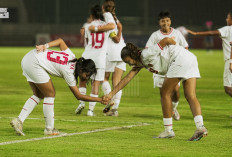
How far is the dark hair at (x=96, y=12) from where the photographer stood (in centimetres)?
1349

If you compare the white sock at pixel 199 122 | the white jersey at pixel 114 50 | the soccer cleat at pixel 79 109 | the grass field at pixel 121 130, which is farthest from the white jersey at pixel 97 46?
the white sock at pixel 199 122

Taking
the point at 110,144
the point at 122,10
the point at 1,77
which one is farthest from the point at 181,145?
the point at 122,10

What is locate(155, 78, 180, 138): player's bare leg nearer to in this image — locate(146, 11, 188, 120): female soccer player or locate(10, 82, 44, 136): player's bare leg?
locate(10, 82, 44, 136): player's bare leg

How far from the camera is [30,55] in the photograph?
10.2 m

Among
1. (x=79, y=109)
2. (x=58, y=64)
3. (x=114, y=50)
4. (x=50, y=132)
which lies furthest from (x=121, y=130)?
(x=114, y=50)

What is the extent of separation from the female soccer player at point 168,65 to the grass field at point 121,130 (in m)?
0.33

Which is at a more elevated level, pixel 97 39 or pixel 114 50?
pixel 97 39

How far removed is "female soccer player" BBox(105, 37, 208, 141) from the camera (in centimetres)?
961

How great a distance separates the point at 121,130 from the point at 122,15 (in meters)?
50.0

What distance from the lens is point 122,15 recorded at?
60.5 meters

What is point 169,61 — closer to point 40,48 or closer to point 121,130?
point 121,130

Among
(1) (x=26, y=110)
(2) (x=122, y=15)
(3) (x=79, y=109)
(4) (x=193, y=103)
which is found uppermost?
(4) (x=193, y=103)

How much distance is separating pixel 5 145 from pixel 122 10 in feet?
172

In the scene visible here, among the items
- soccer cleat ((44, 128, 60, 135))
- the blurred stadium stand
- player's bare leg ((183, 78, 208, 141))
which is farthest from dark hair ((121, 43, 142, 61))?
the blurred stadium stand
